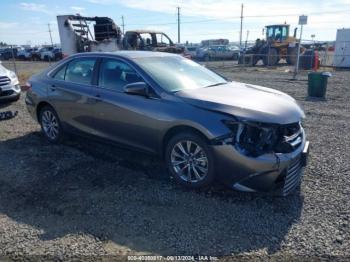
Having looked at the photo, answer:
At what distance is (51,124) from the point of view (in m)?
6.15

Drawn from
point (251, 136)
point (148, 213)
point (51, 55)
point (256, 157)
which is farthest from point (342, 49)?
point (51, 55)

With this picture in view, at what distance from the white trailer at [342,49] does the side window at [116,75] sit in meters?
21.7

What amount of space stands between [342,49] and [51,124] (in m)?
22.2

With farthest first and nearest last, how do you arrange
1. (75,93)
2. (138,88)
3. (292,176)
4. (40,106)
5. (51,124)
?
(40,106), (51,124), (75,93), (138,88), (292,176)

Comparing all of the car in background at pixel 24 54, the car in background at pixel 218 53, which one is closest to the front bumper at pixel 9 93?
the car in background at pixel 218 53

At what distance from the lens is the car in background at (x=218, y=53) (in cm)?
3584

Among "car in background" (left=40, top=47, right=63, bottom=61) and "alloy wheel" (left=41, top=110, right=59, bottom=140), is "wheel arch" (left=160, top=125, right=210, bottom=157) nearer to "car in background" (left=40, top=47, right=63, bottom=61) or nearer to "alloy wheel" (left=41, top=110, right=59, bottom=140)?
"alloy wheel" (left=41, top=110, right=59, bottom=140)

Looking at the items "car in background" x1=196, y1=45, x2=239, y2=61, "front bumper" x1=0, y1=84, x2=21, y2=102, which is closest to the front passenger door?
"front bumper" x1=0, y1=84, x2=21, y2=102

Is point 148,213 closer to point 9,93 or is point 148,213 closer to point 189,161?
point 189,161

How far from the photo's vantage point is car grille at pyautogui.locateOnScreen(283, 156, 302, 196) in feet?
12.5

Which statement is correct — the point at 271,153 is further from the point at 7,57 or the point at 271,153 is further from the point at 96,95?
the point at 7,57

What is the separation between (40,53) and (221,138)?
4199 centimetres

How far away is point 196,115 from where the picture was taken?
3959 millimetres

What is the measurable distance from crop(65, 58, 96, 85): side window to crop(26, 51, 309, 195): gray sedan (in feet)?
0.06
